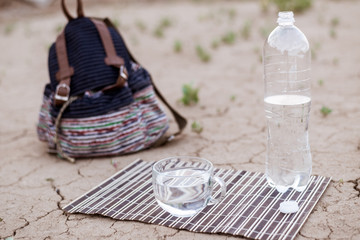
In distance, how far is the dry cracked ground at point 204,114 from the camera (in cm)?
253

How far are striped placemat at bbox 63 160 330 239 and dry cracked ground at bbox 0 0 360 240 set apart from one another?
0.06 metres

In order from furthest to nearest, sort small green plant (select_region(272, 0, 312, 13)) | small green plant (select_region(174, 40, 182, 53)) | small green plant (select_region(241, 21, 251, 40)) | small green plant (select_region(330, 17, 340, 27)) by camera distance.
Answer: small green plant (select_region(272, 0, 312, 13)) < small green plant (select_region(330, 17, 340, 27)) < small green plant (select_region(241, 21, 251, 40)) < small green plant (select_region(174, 40, 182, 53))

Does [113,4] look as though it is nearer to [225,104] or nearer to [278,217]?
[225,104]

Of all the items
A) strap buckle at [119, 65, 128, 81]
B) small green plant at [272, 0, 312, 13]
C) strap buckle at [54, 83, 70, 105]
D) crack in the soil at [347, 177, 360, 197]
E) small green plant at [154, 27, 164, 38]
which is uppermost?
strap buckle at [119, 65, 128, 81]

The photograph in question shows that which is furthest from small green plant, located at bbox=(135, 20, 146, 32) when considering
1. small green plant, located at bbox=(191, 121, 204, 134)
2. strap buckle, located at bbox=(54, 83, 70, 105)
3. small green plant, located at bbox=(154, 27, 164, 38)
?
strap buckle, located at bbox=(54, 83, 70, 105)

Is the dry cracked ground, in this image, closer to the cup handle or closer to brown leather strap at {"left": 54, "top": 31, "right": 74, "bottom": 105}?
the cup handle

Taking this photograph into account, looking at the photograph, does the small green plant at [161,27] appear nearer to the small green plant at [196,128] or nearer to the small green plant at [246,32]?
the small green plant at [246,32]

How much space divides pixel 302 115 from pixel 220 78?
9.49 ft

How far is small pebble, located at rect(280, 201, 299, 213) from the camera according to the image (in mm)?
2416

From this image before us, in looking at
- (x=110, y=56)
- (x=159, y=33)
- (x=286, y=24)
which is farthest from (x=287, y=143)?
(x=159, y=33)

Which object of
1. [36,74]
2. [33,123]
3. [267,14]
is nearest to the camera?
[33,123]

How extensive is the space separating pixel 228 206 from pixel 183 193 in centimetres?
32

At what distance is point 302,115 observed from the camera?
9.23 ft

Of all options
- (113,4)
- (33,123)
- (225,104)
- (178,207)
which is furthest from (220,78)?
(113,4)
